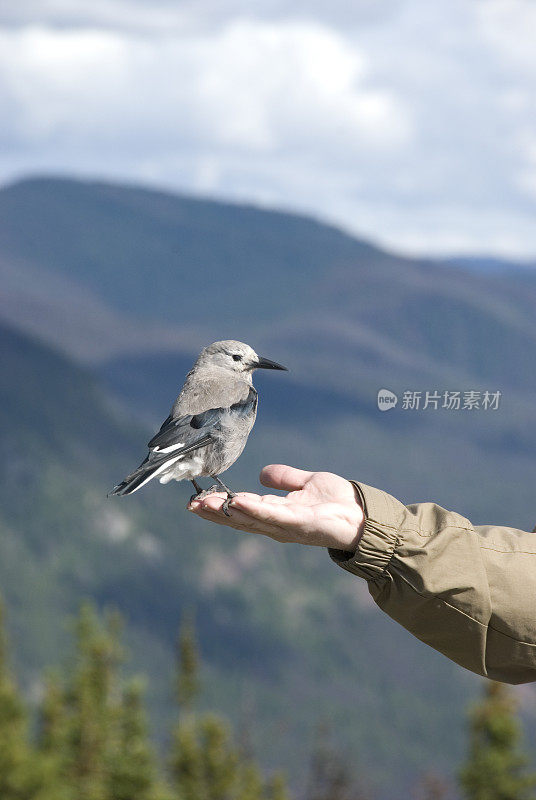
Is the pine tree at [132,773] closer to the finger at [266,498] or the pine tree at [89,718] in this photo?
the pine tree at [89,718]

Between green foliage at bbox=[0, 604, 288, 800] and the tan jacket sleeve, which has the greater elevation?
the tan jacket sleeve

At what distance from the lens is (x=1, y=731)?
60.1m

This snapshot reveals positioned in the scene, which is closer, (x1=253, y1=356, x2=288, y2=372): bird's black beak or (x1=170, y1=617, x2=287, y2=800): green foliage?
(x1=253, y1=356, x2=288, y2=372): bird's black beak

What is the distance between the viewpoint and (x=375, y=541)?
20.3 ft

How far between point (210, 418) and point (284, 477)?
66cm

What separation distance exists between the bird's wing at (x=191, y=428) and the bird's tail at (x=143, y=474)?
80 mm

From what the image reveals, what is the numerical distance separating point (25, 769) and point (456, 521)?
53.0m

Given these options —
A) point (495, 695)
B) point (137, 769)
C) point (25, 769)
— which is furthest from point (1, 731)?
point (495, 695)

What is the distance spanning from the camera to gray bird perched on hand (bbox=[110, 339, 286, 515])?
6879mm

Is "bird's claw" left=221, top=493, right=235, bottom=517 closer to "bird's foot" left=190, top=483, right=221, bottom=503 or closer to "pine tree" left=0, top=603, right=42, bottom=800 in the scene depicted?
"bird's foot" left=190, top=483, right=221, bottom=503

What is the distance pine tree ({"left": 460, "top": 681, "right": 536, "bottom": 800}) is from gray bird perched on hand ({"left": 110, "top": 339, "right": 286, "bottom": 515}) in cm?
5045

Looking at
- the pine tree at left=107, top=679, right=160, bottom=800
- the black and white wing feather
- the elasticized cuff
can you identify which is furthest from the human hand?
the pine tree at left=107, top=679, right=160, bottom=800

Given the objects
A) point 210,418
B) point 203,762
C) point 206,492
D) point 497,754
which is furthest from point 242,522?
point 203,762

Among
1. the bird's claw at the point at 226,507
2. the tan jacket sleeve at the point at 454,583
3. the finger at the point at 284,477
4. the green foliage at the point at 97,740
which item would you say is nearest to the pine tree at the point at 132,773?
the green foliage at the point at 97,740
